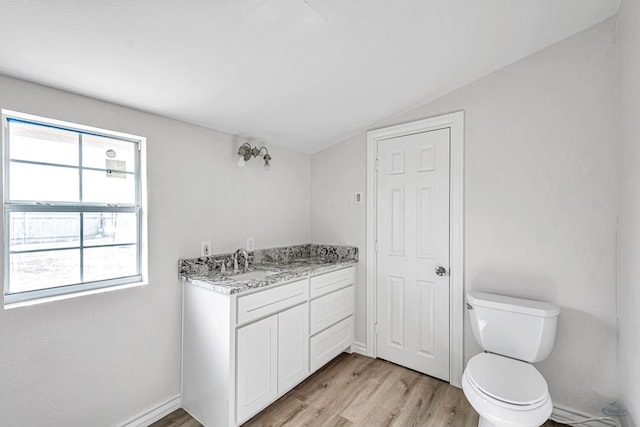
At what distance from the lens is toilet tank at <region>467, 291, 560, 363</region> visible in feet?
5.85

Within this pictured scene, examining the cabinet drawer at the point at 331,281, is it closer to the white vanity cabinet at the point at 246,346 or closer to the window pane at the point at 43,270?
the white vanity cabinet at the point at 246,346

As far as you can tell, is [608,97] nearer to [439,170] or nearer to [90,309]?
[439,170]

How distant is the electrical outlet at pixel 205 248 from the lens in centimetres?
220

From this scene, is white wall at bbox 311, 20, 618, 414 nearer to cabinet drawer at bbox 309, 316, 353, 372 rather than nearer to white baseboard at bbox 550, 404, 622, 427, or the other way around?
white baseboard at bbox 550, 404, 622, 427

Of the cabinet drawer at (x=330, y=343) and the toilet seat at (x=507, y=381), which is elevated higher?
the toilet seat at (x=507, y=381)

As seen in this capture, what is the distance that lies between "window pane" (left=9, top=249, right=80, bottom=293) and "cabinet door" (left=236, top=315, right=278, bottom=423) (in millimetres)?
1008

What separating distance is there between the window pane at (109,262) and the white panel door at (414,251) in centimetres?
194

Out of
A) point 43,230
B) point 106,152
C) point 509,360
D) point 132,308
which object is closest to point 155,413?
point 132,308

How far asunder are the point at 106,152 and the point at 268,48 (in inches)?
46.8

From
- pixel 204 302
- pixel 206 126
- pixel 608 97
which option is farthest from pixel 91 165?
pixel 608 97

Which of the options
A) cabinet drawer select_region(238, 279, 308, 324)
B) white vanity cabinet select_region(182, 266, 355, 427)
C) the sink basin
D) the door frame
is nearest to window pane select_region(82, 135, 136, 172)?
white vanity cabinet select_region(182, 266, 355, 427)

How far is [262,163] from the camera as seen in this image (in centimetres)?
271

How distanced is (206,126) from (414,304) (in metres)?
2.21

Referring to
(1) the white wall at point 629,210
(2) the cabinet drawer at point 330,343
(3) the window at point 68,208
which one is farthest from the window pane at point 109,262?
(1) the white wall at point 629,210
